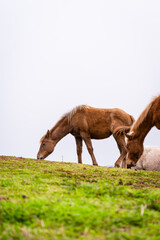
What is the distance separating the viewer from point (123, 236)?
2.22m

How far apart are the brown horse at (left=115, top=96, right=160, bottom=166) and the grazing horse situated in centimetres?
423

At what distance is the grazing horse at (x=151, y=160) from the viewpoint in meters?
12.0

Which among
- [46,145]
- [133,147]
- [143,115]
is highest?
[143,115]

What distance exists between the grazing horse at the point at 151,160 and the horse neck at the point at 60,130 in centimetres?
388

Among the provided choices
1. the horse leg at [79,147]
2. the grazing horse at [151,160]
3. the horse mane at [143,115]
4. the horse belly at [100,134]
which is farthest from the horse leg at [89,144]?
the horse mane at [143,115]

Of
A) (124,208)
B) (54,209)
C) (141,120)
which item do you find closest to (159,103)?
(141,120)

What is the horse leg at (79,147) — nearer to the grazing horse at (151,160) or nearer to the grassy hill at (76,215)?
the grazing horse at (151,160)

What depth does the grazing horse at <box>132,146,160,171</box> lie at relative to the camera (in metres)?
12.0

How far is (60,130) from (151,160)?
447 centimetres

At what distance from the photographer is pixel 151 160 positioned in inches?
477

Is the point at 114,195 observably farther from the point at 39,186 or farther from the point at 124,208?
the point at 39,186

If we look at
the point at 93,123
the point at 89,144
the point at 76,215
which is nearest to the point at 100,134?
the point at 93,123

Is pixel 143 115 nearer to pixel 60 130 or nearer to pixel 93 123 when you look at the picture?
pixel 93 123

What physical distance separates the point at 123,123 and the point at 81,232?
946 centimetres
